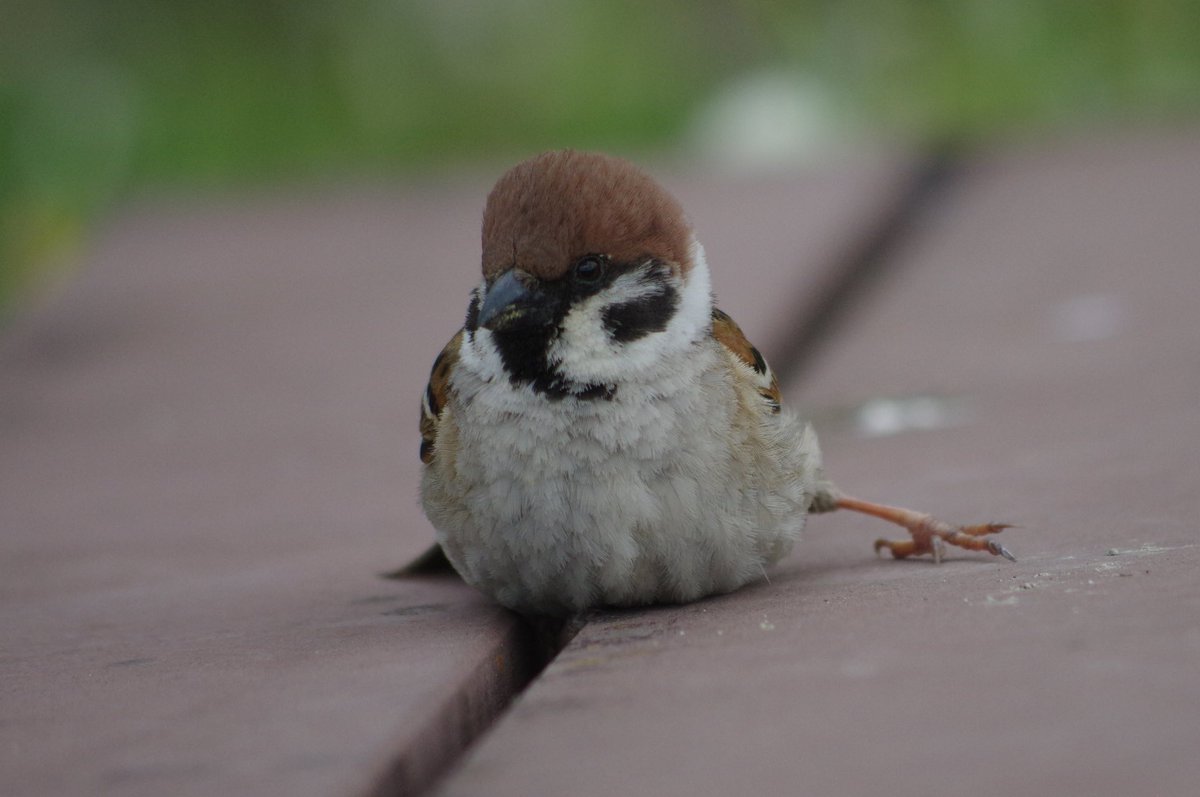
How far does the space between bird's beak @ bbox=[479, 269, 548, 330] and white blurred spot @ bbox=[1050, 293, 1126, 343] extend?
1.57m

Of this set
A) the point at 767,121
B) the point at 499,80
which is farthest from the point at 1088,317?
the point at 499,80

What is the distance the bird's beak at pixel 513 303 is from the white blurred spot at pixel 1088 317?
1.57m

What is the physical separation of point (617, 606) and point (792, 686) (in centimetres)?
72

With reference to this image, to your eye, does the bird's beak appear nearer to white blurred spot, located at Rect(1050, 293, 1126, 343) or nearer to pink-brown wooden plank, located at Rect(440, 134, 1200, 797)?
pink-brown wooden plank, located at Rect(440, 134, 1200, 797)

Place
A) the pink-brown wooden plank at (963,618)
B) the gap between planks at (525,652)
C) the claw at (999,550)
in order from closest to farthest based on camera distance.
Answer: the pink-brown wooden plank at (963,618)
the gap between planks at (525,652)
the claw at (999,550)

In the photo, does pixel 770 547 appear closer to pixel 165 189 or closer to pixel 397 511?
pixel 397 511

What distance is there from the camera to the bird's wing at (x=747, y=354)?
233 cm

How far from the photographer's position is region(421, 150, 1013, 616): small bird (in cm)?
210

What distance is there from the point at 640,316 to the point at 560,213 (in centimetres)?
19

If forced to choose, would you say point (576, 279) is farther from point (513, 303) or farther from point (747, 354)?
point (747, 354)

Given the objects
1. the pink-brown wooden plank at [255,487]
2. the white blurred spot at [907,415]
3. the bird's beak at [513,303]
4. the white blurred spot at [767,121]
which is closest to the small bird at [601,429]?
the bird's beak at [513,303]

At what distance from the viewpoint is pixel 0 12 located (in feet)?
21.1

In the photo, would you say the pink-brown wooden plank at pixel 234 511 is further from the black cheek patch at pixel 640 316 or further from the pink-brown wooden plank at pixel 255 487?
the black cheek patch at pixel 640 316

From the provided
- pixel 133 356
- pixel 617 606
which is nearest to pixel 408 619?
pixel 617 606
